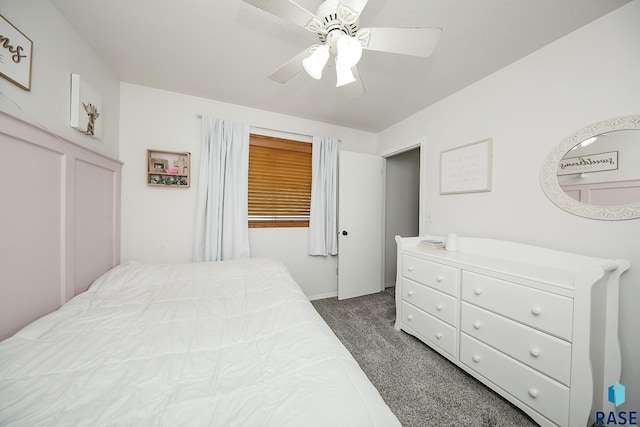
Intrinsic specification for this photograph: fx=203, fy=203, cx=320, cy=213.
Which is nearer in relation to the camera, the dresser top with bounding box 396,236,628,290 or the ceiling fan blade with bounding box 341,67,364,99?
the dresser top with bounding box 396,236,628,290

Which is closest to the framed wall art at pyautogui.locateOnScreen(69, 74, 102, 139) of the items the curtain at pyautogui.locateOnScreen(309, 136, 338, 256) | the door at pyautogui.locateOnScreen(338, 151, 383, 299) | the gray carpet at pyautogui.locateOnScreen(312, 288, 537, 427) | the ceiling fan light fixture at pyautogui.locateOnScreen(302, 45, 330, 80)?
the ceiling fan light fixture at pyautogui.locateOnScreen(302, 45, 330, 80)

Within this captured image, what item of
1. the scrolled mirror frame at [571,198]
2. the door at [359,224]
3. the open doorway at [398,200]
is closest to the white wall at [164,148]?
the door at [359,224]

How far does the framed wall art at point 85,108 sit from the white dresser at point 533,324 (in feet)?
9.40

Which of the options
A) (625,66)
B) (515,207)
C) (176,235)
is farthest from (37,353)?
(625,66)

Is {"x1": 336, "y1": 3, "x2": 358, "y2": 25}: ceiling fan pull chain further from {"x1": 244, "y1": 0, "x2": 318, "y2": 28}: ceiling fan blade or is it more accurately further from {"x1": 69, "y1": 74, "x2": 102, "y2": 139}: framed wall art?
{"x1": 69, "y1": 74, "x2": 102, "y2": 139}: framed wall art

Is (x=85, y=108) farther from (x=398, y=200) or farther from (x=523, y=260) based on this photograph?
(x=398, y=200)

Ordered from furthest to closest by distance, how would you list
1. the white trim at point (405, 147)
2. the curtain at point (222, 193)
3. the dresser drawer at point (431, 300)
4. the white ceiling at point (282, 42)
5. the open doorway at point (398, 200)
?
1. the open doorway at point (398, 200)
2. the white trim at point (405, 147)
3. the curtain at point (222, 193)
4. the dresser drawer at point (431, 300)
5. the white ceiling at point (282, 42)

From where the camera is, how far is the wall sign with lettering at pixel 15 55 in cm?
98

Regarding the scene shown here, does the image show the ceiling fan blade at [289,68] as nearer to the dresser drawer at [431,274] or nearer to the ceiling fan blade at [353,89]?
the ceiling fan blade at [353,89]

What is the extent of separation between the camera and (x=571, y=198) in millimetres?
1339

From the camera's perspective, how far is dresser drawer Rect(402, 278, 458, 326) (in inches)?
61.8

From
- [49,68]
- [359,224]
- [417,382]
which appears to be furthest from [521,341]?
[49,68]

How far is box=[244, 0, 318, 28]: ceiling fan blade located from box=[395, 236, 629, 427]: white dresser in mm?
1788

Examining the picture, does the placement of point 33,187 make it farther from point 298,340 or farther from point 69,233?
point 298,340
